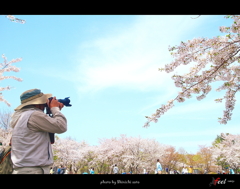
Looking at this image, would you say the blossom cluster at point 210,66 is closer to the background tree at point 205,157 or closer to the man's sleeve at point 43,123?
the man's sleeve at point 43,123

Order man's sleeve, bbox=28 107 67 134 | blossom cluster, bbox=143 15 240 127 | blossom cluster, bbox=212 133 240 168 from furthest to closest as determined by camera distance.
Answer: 1. blossom cluster, bbox=212 133 240 168
2. blossom cluster, bbox=143 15 240 127
3. man's sleeve, bbox=28 107 67 134

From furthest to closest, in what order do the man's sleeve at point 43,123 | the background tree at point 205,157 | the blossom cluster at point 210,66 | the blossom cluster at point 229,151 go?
the background tree at point 205,157
the blossom cluster at point 229,151
the blossom cluster at point 210,66
the man's sleeve at point 43,123

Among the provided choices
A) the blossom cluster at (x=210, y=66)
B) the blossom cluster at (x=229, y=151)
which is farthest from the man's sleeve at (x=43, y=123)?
the blossom cluster at (x=229, y=151)

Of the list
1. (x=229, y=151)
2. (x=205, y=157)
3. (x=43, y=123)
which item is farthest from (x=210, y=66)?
(x=205, y=157)

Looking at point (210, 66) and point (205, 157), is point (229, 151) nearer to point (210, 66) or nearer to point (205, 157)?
point (205, 157)

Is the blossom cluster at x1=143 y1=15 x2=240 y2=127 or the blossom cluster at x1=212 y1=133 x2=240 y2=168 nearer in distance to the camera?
the blossom cluster at x1=143 y1=15 x2=240 y2=127

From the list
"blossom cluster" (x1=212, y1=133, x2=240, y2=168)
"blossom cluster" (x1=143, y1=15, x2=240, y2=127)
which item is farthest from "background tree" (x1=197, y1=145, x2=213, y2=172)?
"blossom cluster" (x1=143, y1=15, x2=240, y2=127)

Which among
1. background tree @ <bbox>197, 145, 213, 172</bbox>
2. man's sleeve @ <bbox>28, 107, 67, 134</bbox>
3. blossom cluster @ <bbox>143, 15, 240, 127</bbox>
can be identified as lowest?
background tree @ <bbox>197, 145, 213, 172</bbox>

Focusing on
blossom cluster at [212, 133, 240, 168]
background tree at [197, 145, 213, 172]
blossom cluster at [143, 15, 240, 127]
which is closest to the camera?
blossom cluster at [143, 15, 240, 127]

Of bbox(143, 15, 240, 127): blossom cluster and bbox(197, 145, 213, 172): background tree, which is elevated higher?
bbox(143, 15, 240, 127): blossom cluster

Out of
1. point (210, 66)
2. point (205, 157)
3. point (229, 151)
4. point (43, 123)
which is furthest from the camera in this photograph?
point (205, 157)

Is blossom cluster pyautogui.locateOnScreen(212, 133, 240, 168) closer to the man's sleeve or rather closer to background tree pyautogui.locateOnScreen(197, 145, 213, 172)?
background tree pyautogui.locateOnScreen(197, 145, 213, 172)
